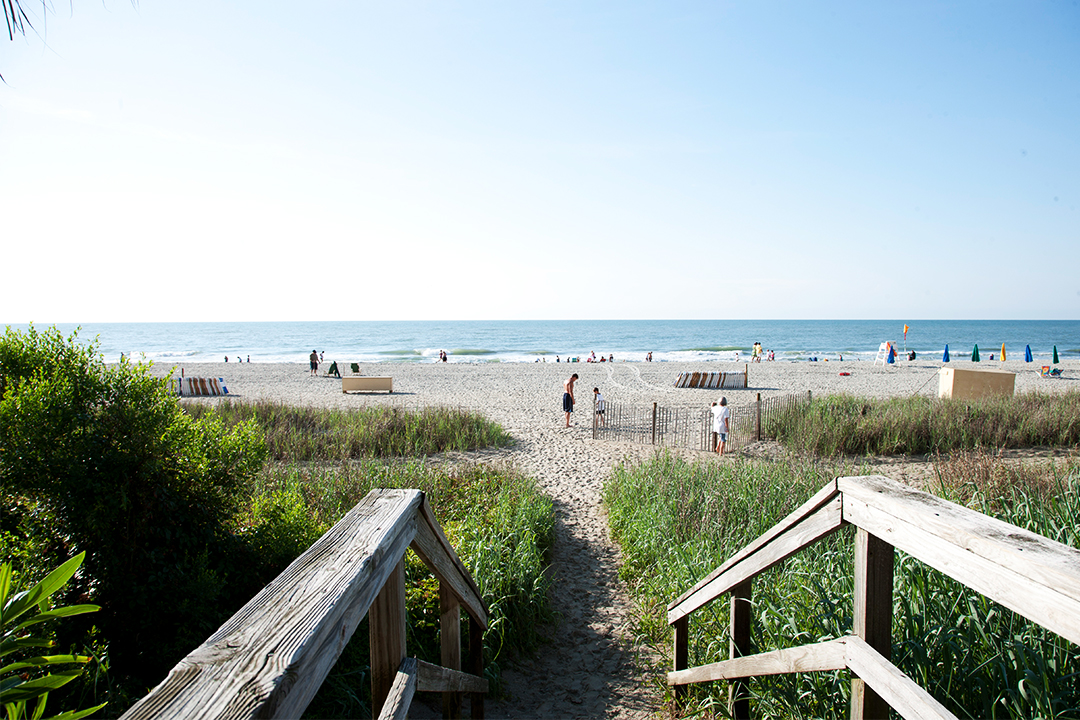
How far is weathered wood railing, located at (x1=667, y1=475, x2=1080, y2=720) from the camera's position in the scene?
124 cm

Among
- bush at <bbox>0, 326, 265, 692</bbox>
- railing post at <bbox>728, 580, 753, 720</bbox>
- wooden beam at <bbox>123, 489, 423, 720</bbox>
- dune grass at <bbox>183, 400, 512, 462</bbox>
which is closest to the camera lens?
wooden beam at <bbox>123, 489, 423, 720</bbox>

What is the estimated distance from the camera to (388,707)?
1560mm

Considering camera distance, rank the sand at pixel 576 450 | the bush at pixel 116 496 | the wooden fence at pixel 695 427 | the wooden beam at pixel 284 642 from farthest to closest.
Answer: the wooden fence at pixel 695 427
the sand at pixel 576 450
the bush at pixel 116 496
the wooden beam at pixel 284 642

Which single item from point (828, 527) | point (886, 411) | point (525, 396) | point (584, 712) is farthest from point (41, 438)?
point (525, 396)

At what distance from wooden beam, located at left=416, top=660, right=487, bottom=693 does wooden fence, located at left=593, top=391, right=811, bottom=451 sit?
10.7 m

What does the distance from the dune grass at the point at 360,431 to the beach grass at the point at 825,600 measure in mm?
5781

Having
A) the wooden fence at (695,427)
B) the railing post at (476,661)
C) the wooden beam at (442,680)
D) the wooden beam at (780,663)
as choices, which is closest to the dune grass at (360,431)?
the wooden fence at (695,427)

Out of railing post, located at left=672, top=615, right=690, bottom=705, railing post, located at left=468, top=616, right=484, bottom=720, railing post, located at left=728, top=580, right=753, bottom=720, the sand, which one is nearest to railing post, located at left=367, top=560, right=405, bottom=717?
railing post, located at left=468, top=616, right=484, bottom=720

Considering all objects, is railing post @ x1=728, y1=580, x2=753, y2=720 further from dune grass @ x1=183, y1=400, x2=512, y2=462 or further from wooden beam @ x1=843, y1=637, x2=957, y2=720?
dune grass @ x1=183, y1=400, x2=512, y2=462

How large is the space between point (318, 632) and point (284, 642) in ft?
0.25

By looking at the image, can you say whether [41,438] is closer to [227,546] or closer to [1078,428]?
[227,546]

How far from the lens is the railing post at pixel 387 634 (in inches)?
64.4

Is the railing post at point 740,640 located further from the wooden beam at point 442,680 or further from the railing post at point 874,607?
the wooden beam at point 442,680

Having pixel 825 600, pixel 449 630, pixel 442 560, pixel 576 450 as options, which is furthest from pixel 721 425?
pixel 442 560
